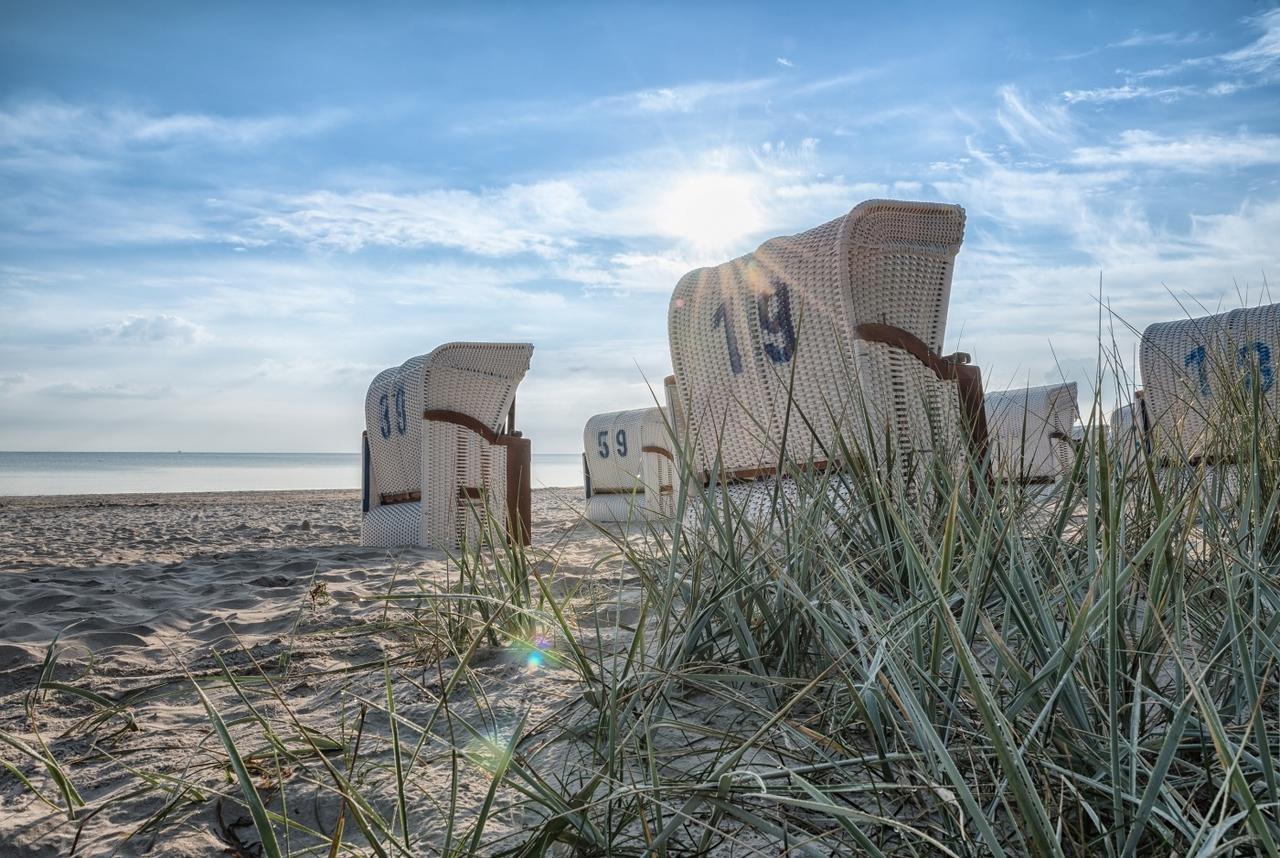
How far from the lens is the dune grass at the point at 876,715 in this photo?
2.63 feet

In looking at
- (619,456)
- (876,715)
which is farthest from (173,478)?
(876,715)

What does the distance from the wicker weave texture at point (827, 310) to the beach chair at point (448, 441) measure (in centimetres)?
201

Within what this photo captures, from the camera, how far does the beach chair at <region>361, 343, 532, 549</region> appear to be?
485cm

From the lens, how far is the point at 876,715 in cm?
91

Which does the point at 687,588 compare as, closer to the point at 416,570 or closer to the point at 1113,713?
the point at 1113,713

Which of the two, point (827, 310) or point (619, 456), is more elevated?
point (827, 310)

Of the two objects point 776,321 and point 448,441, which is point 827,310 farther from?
point 448,441

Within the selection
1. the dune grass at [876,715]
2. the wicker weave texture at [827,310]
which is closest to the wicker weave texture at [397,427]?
the wicker weave texture at [827,310]

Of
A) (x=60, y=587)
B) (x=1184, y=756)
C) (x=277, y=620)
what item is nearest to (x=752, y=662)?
(x=1184, y=756)

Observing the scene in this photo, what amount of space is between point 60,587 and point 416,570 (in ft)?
4.12

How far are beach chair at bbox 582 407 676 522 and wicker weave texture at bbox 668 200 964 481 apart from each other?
3.84 m

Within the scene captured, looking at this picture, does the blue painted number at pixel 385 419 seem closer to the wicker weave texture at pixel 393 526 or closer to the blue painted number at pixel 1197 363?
the wicker weave texture at pixel 393 526

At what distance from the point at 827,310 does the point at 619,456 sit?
5197 millimetres

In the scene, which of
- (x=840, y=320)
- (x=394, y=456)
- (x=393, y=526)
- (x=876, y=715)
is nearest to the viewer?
(x=876, y=715)
